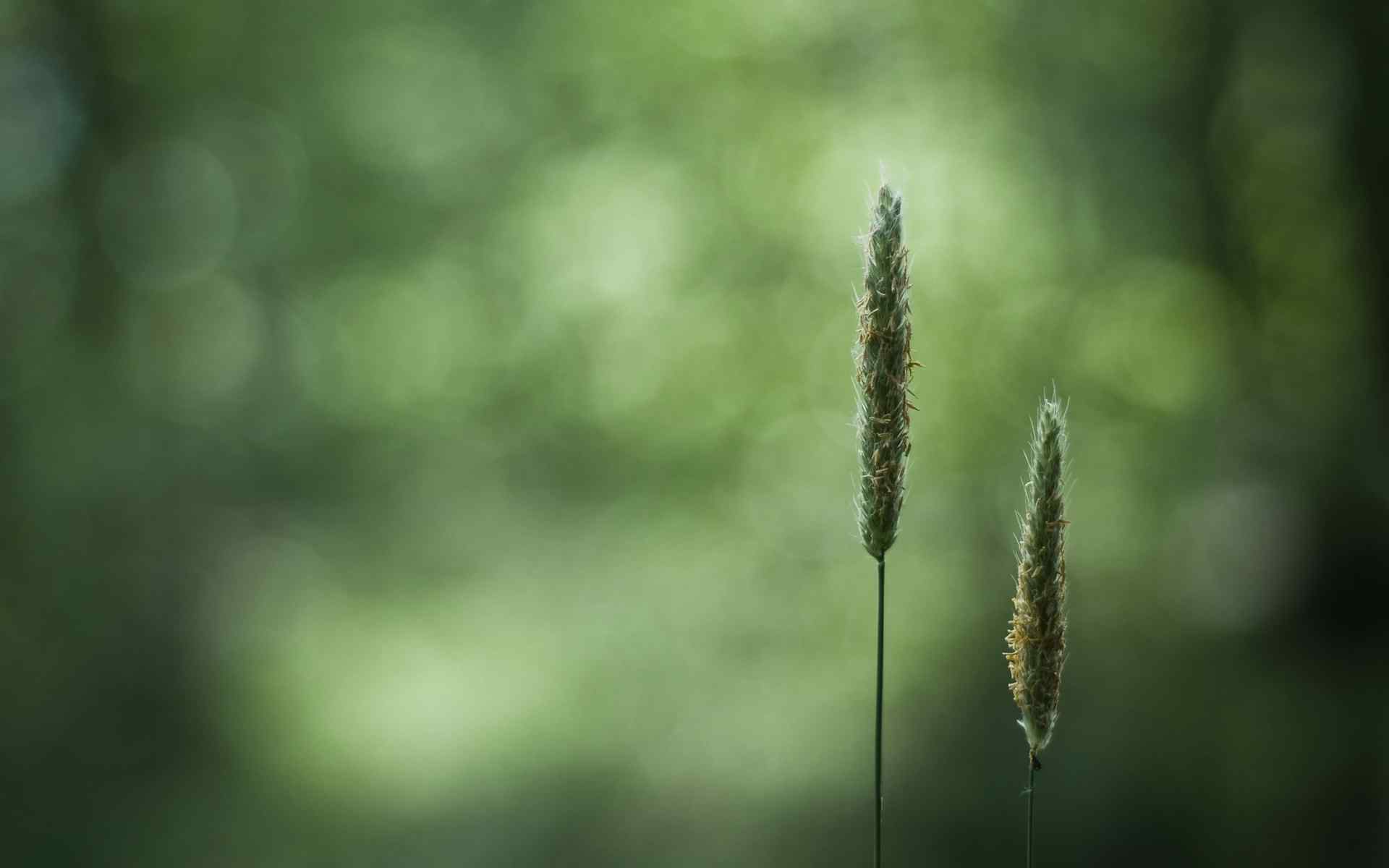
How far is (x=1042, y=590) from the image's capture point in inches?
55.4

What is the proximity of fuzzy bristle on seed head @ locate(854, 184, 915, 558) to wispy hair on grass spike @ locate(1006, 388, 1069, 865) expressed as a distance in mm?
180

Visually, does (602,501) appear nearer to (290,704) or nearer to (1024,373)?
(290,704)

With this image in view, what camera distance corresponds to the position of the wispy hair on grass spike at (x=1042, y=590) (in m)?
1.38

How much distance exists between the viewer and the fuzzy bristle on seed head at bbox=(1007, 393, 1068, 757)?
138 centimetres

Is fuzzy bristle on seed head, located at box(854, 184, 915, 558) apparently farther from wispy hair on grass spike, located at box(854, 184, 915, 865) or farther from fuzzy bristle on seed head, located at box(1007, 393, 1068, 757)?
fuzzy bristle on seed head, located at box(1007, 393, 1068, 757)

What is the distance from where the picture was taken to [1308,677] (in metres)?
7.25

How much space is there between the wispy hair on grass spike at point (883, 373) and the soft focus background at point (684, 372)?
552cm

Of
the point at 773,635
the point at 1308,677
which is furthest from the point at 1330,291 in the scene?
the point at 773,635

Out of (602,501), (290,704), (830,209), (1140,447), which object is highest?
(830,209)

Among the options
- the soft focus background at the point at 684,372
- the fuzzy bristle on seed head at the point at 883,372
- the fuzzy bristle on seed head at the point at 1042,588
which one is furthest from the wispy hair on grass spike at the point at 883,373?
the soft focus background at the point at 684,372

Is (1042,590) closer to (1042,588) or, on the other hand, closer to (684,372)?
(1042,588)

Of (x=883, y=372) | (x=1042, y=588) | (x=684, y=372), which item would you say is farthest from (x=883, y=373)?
(x=684, y=372)

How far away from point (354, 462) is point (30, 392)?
2.45 metres

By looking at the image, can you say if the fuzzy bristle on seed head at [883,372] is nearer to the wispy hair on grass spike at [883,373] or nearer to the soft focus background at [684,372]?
the wispy hair on grass spike at [883,373]
